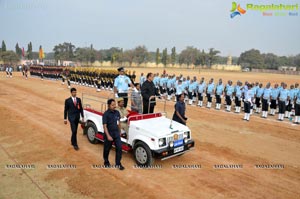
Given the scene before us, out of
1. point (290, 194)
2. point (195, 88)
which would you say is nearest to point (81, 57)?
point (195, 88)

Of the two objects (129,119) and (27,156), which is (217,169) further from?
(27,156)

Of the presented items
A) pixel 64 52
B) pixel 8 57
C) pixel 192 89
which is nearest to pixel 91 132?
pixel 192 89

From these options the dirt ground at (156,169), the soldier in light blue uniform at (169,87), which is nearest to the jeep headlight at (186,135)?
the dirt ground at (156,169)

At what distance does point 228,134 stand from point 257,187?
426 centimetres

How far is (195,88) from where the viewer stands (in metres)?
16.1

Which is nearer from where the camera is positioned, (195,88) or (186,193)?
(186,193)

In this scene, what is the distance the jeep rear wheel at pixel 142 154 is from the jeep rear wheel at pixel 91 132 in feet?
6.30

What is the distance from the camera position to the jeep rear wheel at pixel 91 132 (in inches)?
307

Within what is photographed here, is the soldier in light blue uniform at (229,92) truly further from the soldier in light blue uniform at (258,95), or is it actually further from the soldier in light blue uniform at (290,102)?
the soldier in light blue uniform at (290,102)

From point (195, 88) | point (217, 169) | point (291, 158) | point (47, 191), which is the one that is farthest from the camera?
point (195, 88)

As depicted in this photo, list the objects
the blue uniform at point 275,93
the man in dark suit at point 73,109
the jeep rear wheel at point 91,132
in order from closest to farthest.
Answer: the man in dark suit at point 73,109 → the jeep rear wheel at point 91,132 → the blue uniform at point 275,93

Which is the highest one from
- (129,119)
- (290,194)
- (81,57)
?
(81,57)

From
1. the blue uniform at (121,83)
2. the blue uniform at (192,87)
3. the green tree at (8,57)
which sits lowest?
the blue uniform at (192,87)

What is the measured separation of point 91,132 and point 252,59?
93307 millimetres
